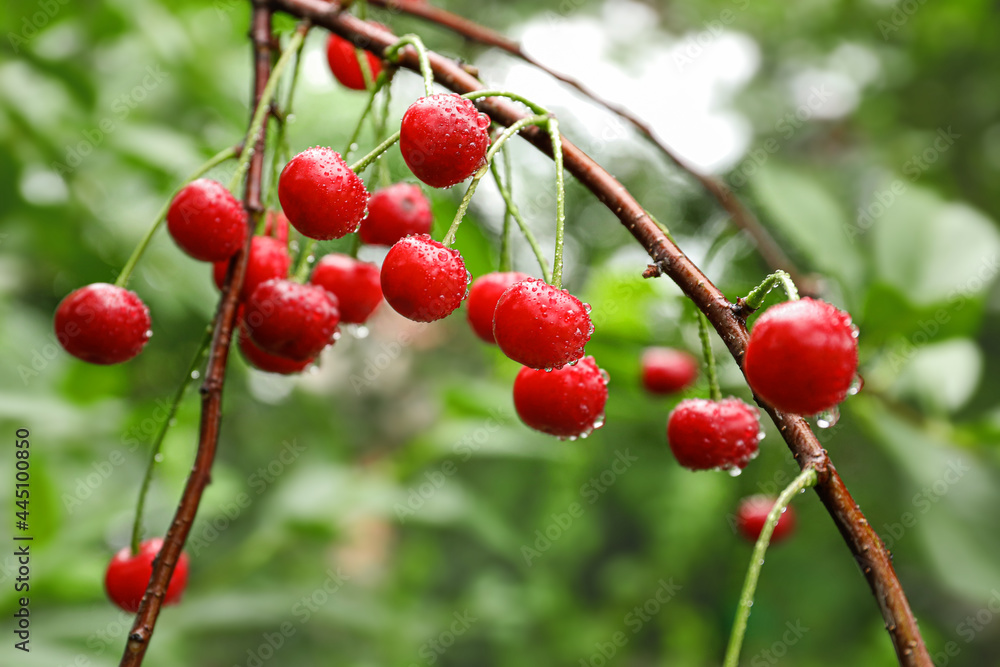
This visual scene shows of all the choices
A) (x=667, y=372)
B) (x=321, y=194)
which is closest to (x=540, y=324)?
(x=321, y=194)

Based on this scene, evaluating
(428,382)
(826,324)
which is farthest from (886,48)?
(428,382)

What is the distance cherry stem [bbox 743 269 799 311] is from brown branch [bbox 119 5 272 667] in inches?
18.9

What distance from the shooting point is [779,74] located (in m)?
3.04

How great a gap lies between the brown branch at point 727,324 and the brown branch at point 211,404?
A: 15cm

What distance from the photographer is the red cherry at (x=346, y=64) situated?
112 cm

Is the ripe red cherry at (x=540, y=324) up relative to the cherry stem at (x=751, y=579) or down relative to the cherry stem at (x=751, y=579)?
up

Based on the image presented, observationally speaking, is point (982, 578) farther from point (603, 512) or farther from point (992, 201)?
point (603, 512)

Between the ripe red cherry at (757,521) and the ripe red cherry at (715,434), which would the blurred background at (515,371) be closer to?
the ripe red cherry at (757,521)

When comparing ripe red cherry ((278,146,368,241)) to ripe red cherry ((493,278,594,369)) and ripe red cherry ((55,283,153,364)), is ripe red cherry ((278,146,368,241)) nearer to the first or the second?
ripe red cherry ((493,278,594,369))

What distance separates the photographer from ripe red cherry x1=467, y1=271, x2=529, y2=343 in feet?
2.86

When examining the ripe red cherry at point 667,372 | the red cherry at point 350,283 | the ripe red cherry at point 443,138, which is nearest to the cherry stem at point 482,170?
the ripe red cherry at point 443,138

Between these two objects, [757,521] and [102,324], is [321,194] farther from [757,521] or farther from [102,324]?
[757,521]

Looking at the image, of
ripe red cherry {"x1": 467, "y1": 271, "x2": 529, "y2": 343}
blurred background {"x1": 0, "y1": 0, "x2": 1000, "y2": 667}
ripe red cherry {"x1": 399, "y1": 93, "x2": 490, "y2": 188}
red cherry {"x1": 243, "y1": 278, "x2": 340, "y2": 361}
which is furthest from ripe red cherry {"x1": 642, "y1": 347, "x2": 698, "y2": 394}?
ripe red cherry {"x1": 399, "y1": 93, "x2": 490, "y2": 188}

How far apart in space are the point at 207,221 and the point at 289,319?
0.13 metres
